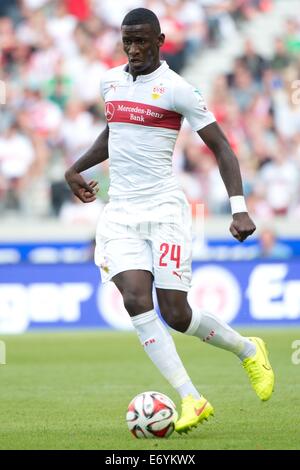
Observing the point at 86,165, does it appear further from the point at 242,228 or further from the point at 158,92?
the point at 242,228

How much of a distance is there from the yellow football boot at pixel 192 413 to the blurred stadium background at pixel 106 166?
857cm

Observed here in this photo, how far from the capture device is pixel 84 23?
20.0 meters

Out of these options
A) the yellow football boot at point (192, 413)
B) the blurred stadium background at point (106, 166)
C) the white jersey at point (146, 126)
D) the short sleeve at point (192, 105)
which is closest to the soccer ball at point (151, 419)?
the yellow football boot at point (192, 413)

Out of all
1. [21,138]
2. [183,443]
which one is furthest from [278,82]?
[183,443]

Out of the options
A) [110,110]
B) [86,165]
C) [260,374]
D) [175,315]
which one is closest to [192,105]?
[110,110]

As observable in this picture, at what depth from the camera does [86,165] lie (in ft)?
26.0

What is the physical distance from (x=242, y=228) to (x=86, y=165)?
5.05ft

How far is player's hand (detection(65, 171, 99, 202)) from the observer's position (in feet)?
25.7

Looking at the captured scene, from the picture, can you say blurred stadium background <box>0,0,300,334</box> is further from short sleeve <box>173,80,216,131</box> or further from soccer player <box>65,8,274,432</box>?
short sleeve <box>173,80,216,131</box>

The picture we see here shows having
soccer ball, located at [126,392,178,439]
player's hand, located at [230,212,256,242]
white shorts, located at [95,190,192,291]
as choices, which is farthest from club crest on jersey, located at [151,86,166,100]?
soccer ball, located at [126,392,178,439]

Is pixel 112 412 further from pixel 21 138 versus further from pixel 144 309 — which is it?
A: pixel 21 138

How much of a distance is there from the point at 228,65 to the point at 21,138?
4318 millimetres

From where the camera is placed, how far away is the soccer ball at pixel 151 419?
22.4 feet

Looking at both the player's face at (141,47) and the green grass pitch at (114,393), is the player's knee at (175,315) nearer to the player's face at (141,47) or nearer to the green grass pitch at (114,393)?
the green grass pitch at (114,393)
